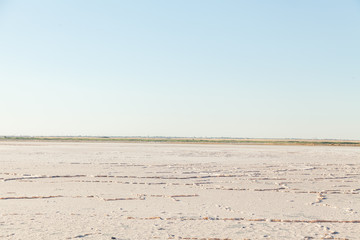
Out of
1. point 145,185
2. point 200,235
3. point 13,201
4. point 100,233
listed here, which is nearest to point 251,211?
point 200,235

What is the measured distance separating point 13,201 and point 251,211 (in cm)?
498

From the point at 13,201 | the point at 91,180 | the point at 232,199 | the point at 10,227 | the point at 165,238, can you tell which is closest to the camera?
the point at 165,238

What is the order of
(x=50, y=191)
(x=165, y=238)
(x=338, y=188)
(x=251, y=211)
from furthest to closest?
1. (x=338, y=188)
2. (x=50, y=191)
3. (x=251, y=211)
4. (x=165, y=238)

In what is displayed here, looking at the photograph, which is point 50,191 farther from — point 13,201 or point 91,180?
point 91,180

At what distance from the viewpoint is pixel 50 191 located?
30.3ft

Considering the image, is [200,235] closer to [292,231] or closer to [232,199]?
[292,231]

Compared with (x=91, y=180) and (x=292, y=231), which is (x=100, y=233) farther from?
(x=91, y=180)

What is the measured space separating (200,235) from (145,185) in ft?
17.0

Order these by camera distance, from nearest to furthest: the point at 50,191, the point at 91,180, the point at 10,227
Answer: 1. the point at 10,227
2. the point at 50,191
3. the point at 91,180

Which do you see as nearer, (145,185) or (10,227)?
(10,227)

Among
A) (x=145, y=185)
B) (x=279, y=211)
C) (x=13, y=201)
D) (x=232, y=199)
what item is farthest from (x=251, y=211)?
(x=13, y=201)

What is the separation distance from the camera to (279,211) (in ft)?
24.0

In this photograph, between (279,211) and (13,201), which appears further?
(13,201)

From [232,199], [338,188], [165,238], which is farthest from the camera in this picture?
Result: [338,188]
